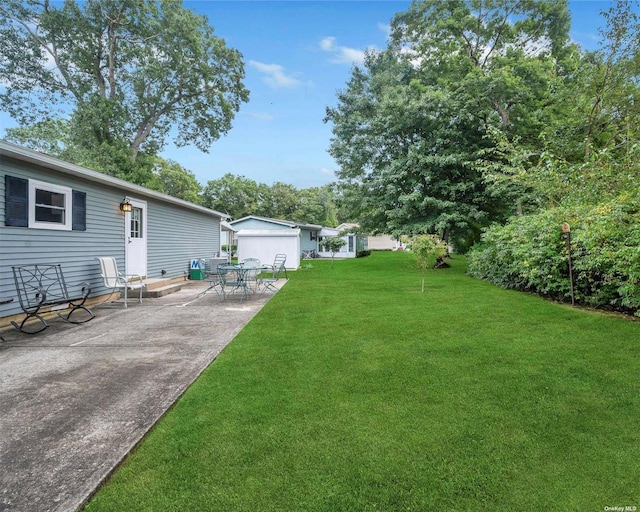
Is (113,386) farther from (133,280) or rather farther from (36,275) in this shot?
(133,280)

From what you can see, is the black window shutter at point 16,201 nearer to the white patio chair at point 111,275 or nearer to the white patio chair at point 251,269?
the white patio chair at point 111,275

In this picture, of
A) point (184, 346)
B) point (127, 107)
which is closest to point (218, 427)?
point (184, 346)

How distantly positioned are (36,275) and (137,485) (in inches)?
215

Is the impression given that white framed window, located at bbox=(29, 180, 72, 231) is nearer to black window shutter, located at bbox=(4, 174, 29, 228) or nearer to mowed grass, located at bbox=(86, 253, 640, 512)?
black window shutter, located at bbox=(4, 174, 29, 228)

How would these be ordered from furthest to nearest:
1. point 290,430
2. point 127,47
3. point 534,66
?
point 127,47 → point 534,66 → point 290,430

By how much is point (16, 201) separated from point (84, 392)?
13.5ft

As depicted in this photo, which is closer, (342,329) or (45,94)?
(342,329)

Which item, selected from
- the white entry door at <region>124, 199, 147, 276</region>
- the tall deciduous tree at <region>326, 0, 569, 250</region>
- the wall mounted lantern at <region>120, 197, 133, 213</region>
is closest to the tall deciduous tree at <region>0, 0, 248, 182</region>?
the tall deciduous tree at <region>326, 0, 569, 250</region>

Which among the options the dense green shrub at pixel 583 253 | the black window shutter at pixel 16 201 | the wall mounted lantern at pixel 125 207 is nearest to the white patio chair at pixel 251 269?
the wall mounted lantern at pixel 125 207

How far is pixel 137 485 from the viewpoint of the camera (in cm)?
191

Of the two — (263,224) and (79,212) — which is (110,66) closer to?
(263,224)

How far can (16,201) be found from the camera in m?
5.46

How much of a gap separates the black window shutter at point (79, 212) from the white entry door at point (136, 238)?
1.52 metres

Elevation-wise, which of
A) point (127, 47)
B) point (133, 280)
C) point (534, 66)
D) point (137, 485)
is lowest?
point (137, 485)
